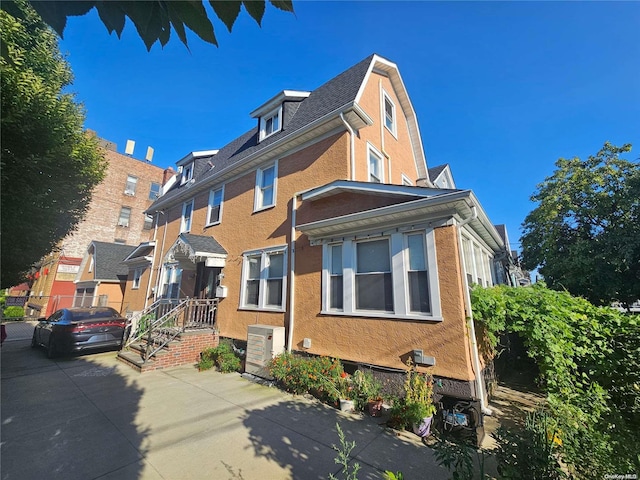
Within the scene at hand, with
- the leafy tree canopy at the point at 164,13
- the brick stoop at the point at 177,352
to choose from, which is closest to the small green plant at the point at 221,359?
the brick stoop at the point at 177,352

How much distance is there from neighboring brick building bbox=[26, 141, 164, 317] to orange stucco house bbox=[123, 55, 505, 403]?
1713 centimetres

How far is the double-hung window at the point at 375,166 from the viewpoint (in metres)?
9.32

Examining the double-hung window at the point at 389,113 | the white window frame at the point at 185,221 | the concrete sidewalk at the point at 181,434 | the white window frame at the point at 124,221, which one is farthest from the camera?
the white window frame at the point at 124,221

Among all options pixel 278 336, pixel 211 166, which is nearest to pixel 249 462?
pixel 278 336

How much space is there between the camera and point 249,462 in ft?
12.5

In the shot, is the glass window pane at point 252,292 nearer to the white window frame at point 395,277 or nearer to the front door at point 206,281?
the front door at point 206,281

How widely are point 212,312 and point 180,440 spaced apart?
641 cm

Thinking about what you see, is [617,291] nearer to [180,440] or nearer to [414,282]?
[414,282]

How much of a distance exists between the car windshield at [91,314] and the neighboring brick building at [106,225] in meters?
16.9

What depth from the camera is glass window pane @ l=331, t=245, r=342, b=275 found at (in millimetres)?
7316

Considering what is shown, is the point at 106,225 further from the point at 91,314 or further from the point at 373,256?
the point at 373,256

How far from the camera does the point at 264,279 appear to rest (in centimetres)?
926

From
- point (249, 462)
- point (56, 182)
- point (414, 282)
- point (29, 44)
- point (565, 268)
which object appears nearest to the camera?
point (249, 462)

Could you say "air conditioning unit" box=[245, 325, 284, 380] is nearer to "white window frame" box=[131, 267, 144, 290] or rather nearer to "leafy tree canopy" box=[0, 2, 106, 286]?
"leafy tree canopy" box=[0, 2, 106, 286]
